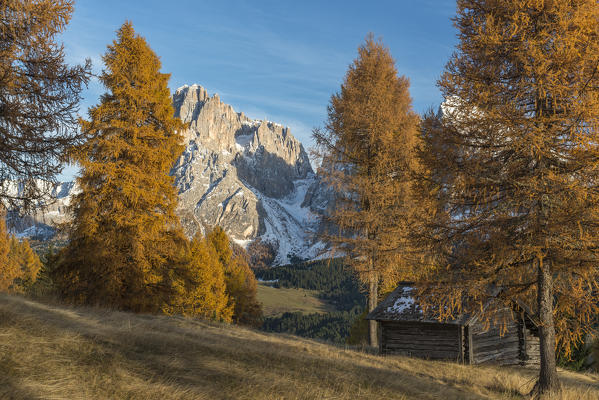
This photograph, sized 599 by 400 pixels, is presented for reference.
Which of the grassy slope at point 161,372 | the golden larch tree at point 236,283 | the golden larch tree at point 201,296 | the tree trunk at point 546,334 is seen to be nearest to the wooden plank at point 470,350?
the grassy slope at point 161,372

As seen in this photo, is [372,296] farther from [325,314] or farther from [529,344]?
[325,314]

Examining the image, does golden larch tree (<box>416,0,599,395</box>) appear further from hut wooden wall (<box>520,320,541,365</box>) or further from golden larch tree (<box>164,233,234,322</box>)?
golden larch tree (<box>164,233,234,322</box>)

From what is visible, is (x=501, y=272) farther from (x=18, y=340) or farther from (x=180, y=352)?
(x=18, y=340)

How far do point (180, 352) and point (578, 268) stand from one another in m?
8.07

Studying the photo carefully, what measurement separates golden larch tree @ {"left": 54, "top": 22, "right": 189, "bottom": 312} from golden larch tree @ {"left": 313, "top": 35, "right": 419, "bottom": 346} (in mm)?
6549

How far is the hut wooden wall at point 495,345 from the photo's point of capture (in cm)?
1598

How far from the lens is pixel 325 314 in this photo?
133 meters

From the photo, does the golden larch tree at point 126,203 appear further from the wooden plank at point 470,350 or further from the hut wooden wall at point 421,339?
→ the wooden plank at point 470,350

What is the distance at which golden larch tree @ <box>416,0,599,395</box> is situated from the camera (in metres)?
7.49

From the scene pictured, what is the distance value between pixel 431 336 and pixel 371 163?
302 inches

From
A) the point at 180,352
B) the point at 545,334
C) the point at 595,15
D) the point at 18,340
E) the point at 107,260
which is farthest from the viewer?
the point at 107,260

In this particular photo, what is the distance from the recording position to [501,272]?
8.57 m

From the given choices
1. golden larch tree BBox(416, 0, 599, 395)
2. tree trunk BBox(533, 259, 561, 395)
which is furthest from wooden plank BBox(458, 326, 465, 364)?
tree trunk BBox(533, 259, 561, 395)

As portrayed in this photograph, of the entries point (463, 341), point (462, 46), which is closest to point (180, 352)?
point (462, 46)
